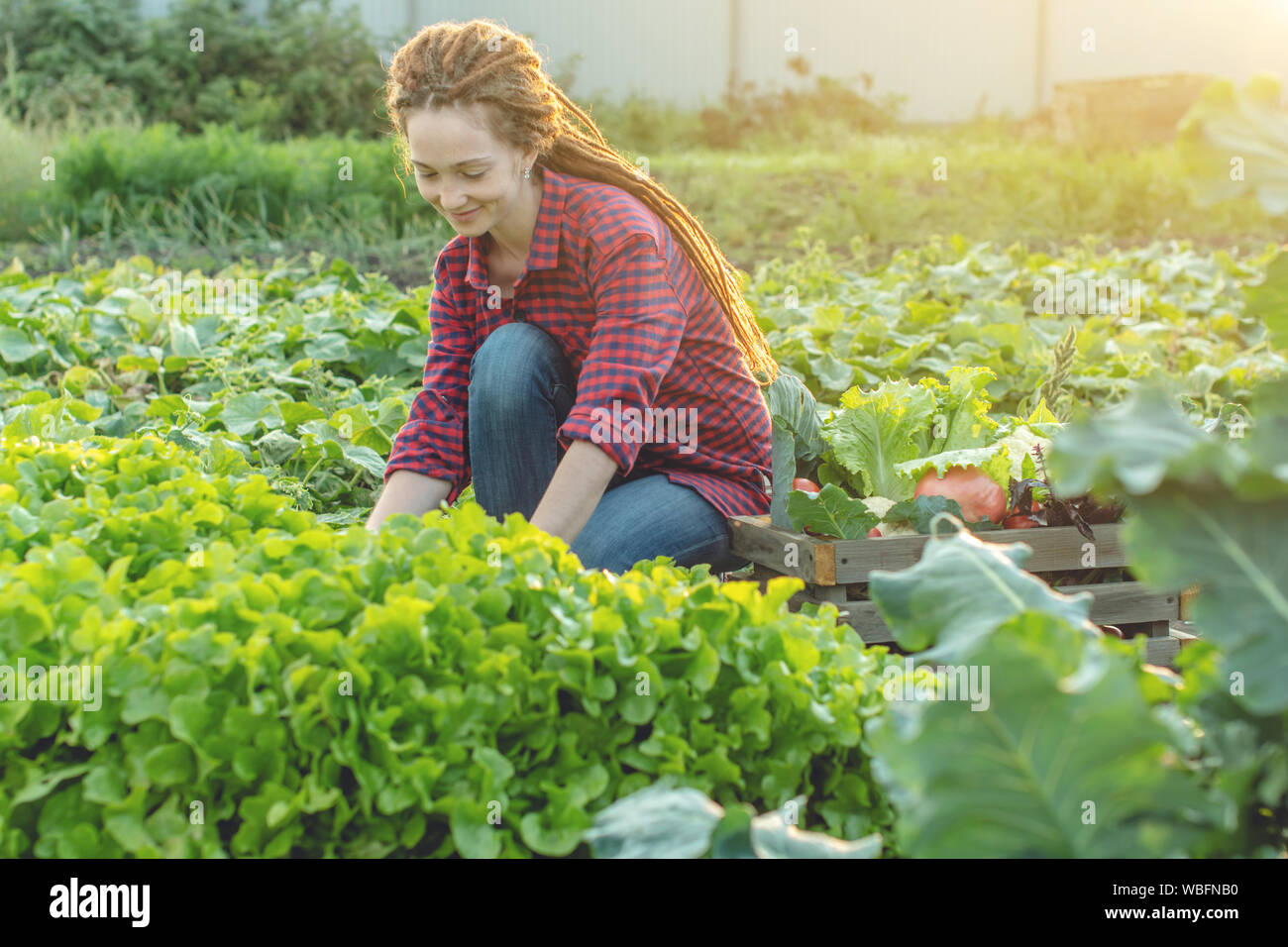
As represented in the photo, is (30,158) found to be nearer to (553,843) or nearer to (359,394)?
(359,394)

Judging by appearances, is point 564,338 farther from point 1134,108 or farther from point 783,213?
point 1134,108

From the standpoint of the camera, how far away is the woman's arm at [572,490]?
2.19m

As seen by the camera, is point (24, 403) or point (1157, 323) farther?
point (1157, 323)

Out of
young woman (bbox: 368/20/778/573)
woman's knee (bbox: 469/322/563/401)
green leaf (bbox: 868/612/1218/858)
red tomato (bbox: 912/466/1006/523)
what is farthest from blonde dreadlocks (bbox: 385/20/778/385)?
green leaf (bbox: 868/612/1218/858)

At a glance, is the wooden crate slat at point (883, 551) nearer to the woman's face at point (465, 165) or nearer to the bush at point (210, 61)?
the woman's face at point (465, 165)

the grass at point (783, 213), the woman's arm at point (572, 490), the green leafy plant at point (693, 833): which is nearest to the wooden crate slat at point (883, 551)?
the woman's arm at point (572, 490)

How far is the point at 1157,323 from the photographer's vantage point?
491 cm

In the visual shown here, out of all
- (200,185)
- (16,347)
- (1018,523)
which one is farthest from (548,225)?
(200,185)

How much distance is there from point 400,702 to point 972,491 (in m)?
1.40

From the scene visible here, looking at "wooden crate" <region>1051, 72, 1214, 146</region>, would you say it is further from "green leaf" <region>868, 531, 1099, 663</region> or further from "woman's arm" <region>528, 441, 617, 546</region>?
"green leaf" <region>868, 531, 1099, 663</region>

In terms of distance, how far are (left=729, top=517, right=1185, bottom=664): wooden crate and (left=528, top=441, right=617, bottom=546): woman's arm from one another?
1.33ft

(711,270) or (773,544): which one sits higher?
(711,270)
